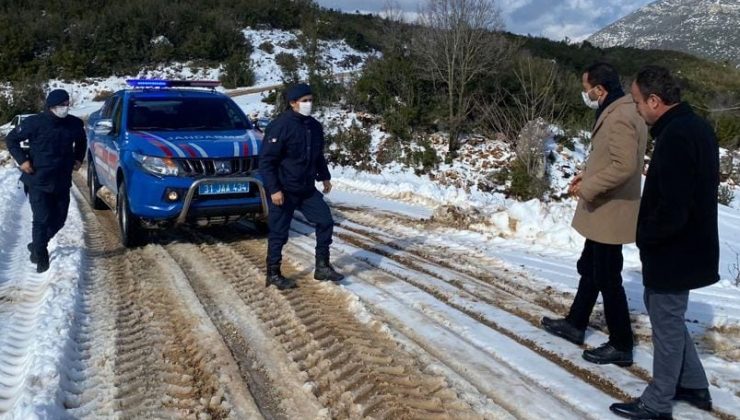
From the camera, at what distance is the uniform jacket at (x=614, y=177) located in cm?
364

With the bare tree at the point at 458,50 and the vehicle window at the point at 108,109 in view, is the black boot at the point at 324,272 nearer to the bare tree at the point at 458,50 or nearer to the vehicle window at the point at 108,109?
the vehicle window at the point at 108,109

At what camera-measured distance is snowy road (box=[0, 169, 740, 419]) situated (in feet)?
11.2

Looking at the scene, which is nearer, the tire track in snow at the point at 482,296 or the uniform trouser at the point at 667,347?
the uniform trouser at the point at 667,347

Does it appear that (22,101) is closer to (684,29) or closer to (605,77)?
(605,77)

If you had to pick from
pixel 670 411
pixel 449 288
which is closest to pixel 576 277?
pixel 449 288

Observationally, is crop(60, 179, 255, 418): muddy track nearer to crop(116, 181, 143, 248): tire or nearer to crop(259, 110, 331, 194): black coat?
crop(116, 181, 143, 248): tire

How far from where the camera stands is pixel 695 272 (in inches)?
123

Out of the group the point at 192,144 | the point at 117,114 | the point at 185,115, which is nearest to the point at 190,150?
the point at 192,144

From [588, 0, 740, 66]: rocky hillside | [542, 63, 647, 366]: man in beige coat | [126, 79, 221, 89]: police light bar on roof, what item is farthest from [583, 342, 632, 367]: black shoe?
[588, 0, 740, 66]: rocky hillside

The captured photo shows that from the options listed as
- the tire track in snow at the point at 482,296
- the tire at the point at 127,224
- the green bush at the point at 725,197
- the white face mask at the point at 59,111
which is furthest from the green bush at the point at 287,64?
the white face mask at the point at 59,111

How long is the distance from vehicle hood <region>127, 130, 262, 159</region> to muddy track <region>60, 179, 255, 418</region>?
135 cm

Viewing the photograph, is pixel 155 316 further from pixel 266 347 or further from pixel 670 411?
pixel 670 411

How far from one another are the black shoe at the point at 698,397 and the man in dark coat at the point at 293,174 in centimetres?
304

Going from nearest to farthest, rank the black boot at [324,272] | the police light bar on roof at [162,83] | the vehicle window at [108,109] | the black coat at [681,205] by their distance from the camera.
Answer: the black coat at [681,205] < the black boot at [324,272] < the police light bar on roof at [162,83] < the vehicle window at [108,109]
